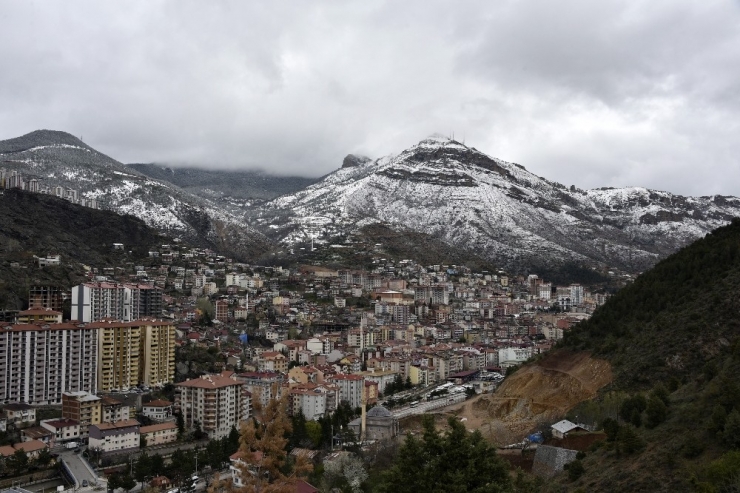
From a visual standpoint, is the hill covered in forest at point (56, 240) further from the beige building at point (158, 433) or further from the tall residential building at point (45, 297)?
the beige building at point (158, 433)

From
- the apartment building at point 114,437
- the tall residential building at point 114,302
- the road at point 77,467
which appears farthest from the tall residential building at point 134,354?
the road at point 77,467

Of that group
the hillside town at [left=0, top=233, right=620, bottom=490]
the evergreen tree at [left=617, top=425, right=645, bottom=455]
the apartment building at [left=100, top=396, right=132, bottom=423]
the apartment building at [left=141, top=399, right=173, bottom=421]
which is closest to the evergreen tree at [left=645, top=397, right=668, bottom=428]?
the evergreen tree at [left=617, top=425, right=645, bottom=455]

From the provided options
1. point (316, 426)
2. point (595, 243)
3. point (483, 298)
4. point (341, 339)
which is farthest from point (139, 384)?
point (595, 243)

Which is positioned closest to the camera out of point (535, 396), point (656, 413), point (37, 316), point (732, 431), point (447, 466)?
point (447, 466)

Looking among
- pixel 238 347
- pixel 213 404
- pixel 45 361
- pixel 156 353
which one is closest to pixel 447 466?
pixel 213 404

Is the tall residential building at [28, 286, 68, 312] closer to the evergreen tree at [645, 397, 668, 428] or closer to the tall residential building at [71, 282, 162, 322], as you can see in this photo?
the tall residential building at [71, 282, 162, 322]

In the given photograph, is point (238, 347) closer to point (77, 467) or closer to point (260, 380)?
point (260, 380)

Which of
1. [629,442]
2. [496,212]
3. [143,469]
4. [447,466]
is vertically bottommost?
[143,469]
